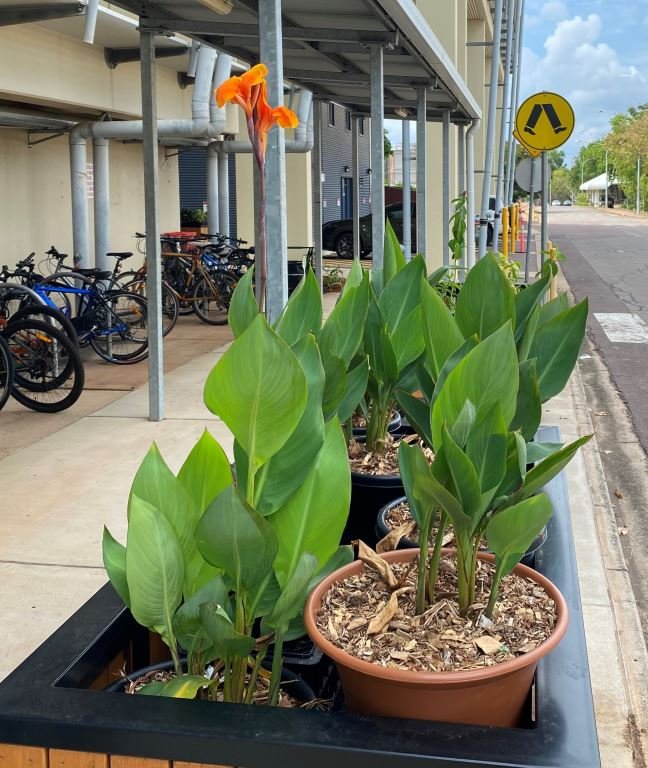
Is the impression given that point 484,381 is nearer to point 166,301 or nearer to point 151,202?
point 151,202

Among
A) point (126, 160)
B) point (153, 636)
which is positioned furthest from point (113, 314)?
point (153, 636)

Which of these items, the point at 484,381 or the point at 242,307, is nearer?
the point at 484,381

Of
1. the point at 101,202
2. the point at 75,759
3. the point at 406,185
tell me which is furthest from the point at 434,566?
the point at 406,185

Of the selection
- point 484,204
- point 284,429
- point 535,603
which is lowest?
point 535,603

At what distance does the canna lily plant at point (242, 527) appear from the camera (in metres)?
1.65

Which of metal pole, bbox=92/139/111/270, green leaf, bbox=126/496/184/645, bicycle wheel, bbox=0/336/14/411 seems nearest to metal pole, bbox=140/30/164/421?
bicycle wheel, bbox=0/336/14/411

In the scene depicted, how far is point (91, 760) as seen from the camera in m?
1.55

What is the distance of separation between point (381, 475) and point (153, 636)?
3.59ft

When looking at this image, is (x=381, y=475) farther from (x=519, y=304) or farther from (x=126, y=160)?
(x=126, y=160)

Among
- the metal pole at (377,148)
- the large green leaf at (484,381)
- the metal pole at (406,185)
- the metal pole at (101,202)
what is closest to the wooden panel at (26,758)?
the large green leaf at (484,381)

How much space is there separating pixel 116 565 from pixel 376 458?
1517 millimetres

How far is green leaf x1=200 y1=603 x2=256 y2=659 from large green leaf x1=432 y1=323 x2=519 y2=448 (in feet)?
1.80

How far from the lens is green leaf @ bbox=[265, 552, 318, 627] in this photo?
1687mm

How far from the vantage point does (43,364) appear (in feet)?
21.8
